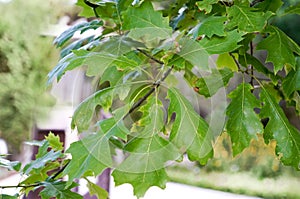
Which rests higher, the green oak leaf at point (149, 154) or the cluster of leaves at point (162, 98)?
the cluster of leaves at point (162, 98)

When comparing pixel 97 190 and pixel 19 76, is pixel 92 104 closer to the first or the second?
pixel 97 190

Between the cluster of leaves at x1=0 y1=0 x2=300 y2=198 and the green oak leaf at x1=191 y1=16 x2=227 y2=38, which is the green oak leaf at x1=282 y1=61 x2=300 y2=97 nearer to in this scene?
the cluster of leaves at x1=0 y1=0 x2=300 y2=198

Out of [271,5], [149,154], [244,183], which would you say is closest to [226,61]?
[271,5]

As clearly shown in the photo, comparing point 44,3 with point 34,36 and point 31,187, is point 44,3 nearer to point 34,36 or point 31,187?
point 34,36

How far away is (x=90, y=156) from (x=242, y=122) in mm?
172

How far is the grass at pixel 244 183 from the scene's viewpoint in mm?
984

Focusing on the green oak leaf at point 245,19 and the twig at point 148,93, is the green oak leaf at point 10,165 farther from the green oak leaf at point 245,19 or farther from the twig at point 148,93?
the green oak leaf at point 245,19

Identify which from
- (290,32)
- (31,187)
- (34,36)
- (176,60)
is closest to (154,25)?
(176,60)

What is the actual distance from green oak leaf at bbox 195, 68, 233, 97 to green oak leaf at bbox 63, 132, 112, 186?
0.45ft

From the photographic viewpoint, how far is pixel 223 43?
1.31 feet

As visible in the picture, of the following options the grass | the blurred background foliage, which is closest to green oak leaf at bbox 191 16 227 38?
the grass

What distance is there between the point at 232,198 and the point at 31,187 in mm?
599

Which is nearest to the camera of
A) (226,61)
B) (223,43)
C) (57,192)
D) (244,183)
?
(223,43)

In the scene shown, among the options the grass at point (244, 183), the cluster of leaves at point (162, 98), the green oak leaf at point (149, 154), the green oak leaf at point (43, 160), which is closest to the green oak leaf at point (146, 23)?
the cluster of leaves at point (162, 98)
